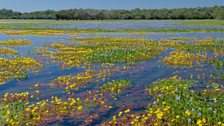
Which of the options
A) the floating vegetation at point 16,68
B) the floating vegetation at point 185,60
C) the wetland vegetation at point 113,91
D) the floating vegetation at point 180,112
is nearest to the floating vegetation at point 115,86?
the wetland vegetation at point 113,91

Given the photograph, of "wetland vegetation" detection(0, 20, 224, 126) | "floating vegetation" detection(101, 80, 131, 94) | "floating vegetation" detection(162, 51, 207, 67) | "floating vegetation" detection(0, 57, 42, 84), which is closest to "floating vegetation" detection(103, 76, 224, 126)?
"wetland vegetation" detection(0, 20, 224, 126)

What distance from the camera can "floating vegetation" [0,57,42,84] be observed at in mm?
18745

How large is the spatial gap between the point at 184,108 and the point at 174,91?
105 inches

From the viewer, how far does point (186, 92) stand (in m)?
13.4

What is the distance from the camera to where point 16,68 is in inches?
838

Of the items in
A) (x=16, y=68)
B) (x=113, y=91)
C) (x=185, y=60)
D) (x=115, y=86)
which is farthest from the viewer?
(x=185, y=60)

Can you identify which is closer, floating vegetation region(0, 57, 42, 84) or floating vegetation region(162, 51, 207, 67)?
floating vegetation region(0, 57, 42, 84)

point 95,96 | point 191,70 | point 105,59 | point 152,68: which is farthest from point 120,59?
point 95,96

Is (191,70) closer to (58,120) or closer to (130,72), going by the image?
(130,72)

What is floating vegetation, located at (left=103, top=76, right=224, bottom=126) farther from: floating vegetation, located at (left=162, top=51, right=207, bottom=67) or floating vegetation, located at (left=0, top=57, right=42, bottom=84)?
floating vegetation, located at (left=0, top=57, right=42, bottom=84)

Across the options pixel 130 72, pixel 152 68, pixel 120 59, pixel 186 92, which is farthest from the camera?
pixel 120 59

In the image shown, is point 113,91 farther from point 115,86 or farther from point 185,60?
point 185,60

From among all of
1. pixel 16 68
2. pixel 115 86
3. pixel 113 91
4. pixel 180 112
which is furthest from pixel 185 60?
pixel 180 112

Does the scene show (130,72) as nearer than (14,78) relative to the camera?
No
